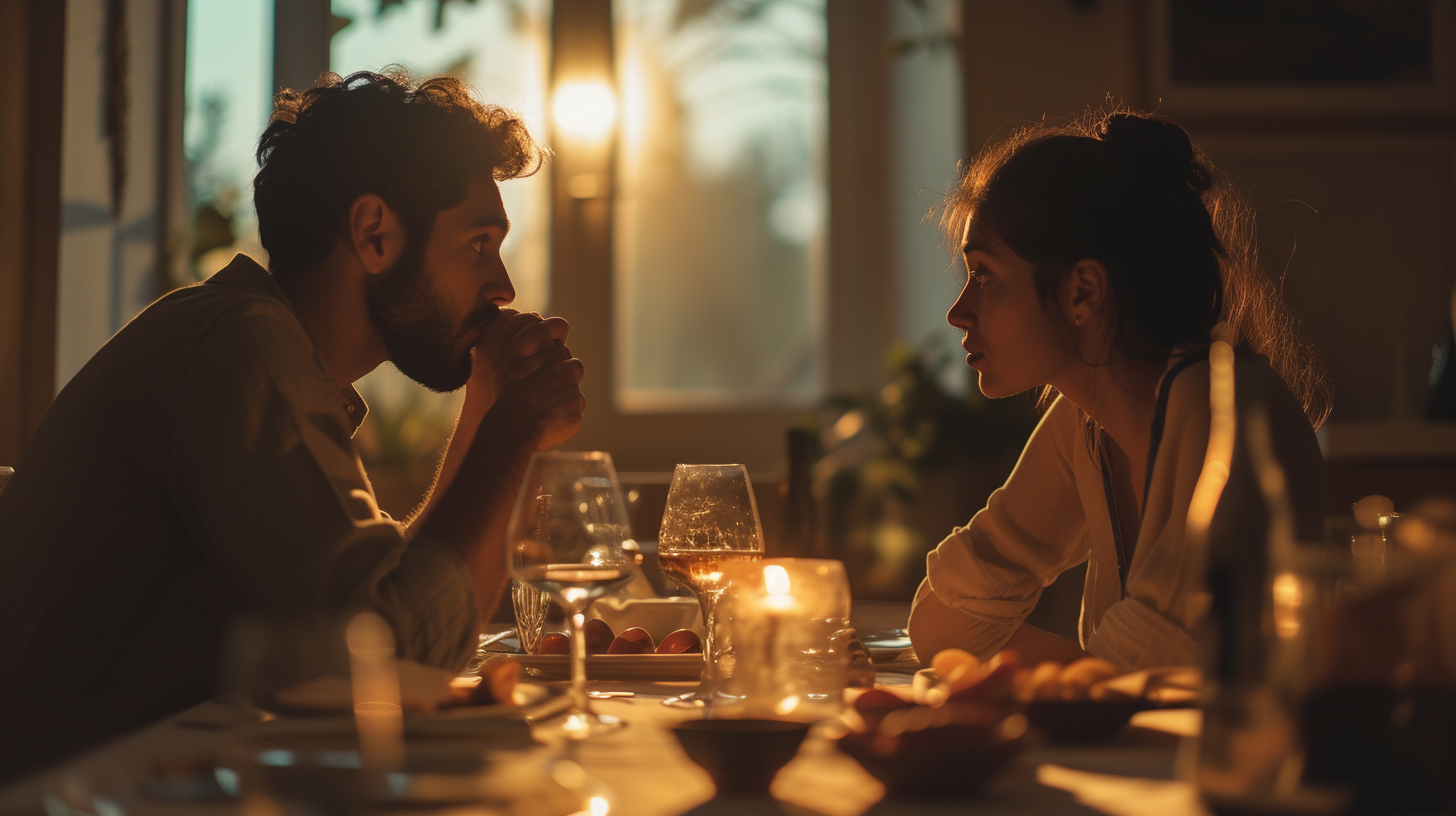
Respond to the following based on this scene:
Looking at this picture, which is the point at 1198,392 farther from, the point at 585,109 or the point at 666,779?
the point at 585,109

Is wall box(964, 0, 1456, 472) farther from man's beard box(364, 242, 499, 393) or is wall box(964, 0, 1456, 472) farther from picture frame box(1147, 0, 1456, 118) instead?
man's beard box(364, 242, 499, 393)

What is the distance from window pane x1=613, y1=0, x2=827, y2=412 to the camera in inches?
145

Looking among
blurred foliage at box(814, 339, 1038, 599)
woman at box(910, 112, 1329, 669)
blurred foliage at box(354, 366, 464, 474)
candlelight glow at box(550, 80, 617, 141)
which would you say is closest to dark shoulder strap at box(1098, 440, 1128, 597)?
woman at box(910, 112, 1329, 669)

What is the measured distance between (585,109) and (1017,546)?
2.40 metres

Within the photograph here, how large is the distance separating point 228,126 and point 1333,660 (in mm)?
3342

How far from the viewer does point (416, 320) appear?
1.54 metres

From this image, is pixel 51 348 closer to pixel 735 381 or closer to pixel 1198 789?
pixel 735 381

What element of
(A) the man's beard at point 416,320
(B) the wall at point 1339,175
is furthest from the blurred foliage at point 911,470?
(A) the man's beard at point 416,320

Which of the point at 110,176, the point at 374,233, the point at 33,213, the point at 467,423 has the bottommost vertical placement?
the point at 467,423

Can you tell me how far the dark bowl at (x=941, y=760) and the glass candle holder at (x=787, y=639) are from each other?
7.5 inches

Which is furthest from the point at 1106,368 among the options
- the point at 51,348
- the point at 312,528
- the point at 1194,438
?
the point at 51,348

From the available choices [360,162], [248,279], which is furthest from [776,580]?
[360,162]

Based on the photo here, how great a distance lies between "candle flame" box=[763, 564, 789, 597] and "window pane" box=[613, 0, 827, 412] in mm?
2786

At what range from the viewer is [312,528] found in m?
1.08
